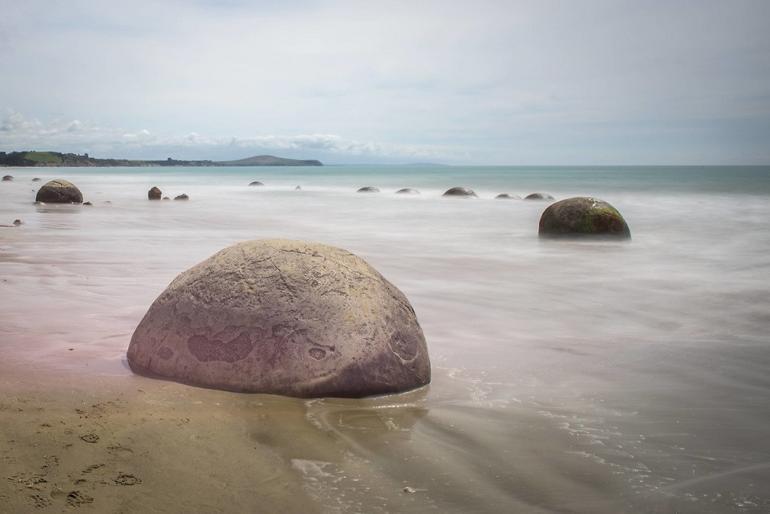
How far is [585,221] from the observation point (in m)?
12.8

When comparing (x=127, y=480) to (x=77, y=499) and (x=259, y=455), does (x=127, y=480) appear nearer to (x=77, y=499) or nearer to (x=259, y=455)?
(x=77, y=499)

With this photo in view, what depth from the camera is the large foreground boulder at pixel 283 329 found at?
3.57 metres

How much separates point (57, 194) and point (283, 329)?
68.7 ft

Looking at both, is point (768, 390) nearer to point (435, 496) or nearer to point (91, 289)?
point (435, 496)

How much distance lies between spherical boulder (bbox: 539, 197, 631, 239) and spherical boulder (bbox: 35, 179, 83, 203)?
16.0 m

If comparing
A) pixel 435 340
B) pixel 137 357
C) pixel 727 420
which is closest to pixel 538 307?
pixel 435 340

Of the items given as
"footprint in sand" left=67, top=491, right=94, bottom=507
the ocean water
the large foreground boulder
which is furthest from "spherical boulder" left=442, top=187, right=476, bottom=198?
"footprint in sand" left=67, top=491, right=94, bottom=507

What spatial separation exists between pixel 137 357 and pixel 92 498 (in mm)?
1688

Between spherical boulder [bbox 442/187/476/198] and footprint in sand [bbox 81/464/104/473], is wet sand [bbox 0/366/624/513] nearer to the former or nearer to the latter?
footprint in sand [bbox 81/464/104/473]

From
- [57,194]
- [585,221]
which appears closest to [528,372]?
[585,221]

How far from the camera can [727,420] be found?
11.4 ft

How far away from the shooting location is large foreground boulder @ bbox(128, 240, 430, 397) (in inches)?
141

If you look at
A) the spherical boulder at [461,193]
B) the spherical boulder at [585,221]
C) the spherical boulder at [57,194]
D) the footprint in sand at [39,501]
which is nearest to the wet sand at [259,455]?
the footprint in sand at [39,501]

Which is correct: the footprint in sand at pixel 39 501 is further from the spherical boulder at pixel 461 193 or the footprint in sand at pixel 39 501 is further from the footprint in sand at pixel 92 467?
the spherical boulder at pixel 461 193
